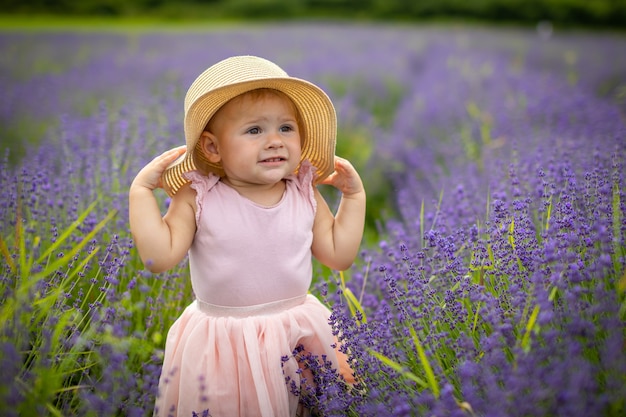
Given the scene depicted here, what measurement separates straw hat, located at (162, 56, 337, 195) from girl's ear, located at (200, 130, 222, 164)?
0.04 metres

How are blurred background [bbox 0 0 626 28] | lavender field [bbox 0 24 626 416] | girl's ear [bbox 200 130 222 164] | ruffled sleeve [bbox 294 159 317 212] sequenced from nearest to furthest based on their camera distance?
lavender field [bbox 0 24 626 416], girl's ear [bbox 200 130 222 164], ruffled sleeve [bbox 294 159 317 212], blurred background [bbox 0 0 626 28]

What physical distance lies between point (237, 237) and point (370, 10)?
1970 centimetres

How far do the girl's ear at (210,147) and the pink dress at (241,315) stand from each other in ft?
0.22

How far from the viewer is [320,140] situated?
6.85 feet

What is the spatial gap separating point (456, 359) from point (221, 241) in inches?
31.5

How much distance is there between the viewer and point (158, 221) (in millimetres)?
1815

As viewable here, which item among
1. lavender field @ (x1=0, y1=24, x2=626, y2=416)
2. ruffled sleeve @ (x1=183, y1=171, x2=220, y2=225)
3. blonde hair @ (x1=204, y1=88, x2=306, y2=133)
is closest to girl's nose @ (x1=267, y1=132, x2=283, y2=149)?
blonde hair @ (x1=204, y1=88, x2=306, y2=133)

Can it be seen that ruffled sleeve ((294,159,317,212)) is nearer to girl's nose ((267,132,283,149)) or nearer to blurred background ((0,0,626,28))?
girl's nose ((267,132,283,149))

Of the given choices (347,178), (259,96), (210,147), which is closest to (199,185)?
(210,147)

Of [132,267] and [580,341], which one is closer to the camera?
[580,341]

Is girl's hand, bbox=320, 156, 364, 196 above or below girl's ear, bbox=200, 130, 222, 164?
below

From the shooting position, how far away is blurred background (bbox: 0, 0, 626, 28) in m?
13.8

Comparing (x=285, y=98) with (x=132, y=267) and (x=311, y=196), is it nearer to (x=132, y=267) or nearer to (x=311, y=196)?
(x=311, y=196)

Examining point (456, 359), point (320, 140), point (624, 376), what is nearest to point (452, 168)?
point (320, 140)
